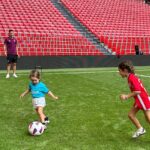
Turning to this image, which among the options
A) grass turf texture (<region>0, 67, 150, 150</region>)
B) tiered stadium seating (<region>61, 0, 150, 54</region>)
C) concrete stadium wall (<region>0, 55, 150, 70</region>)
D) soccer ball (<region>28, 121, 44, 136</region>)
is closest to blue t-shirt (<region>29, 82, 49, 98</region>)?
grass turf texture (<region>0, 67, 150, 150</region>)

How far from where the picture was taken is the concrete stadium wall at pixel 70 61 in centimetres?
1933

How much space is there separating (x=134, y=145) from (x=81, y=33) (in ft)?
64.9

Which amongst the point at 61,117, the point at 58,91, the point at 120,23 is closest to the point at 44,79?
the point at 58,91

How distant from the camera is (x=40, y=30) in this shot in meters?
23.4

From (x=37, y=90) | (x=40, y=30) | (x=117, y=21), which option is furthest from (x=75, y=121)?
(x=117, y=21)

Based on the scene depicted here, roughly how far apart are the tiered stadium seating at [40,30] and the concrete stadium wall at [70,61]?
4.02 ft

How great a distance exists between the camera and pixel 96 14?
29.2 meters

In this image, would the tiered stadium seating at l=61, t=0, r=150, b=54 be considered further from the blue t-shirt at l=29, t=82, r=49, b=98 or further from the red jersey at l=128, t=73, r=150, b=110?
the red jersey at l=128, t=73, r=150, b=110

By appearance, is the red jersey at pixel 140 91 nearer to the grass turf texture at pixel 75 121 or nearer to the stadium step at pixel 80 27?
the grass turf texture at pixel 75 121

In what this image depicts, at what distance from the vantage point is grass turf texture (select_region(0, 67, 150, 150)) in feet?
18.4

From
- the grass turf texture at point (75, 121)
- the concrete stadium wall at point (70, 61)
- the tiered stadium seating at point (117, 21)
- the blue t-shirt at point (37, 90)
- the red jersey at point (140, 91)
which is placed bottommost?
the concrete stadium wall at point (70, 61)

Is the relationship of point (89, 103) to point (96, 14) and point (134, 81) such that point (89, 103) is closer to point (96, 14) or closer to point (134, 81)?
point (134, 81)

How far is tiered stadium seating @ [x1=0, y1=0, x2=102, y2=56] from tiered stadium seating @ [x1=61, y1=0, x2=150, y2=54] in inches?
63.3

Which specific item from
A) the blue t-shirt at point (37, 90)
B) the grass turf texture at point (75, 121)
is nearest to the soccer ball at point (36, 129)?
the grass turf texture at point (75, 121)
